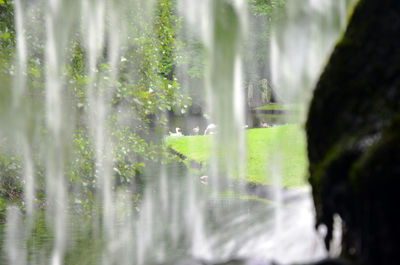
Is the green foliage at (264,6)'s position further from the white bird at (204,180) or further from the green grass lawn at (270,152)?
the white bird at (204,180)

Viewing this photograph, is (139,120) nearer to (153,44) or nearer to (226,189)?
(153,44)

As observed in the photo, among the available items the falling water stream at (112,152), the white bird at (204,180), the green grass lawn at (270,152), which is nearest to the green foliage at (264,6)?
the green grass lawn at (270,152)

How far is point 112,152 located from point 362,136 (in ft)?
18.1

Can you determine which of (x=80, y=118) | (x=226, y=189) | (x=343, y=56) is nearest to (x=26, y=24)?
(x=80, y=118)

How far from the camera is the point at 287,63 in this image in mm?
2961

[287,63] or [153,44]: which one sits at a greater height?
[153,44]

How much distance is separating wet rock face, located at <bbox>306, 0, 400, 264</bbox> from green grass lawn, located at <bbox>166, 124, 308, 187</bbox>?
7907 mm

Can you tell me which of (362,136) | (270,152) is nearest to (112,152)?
(362,136)

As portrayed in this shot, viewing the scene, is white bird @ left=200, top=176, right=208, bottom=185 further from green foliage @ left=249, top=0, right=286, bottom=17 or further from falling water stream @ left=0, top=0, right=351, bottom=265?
green foliage @ left=249, top=0, right=286, bottom=17

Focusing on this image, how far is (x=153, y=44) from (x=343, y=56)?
7.43 metres

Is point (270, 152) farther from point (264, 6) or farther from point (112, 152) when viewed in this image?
point (112, 152)

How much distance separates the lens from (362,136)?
1.44 metres

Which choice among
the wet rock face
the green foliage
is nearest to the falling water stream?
the wet rock face

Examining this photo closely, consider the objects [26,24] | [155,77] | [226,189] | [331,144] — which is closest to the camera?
[331,144]
